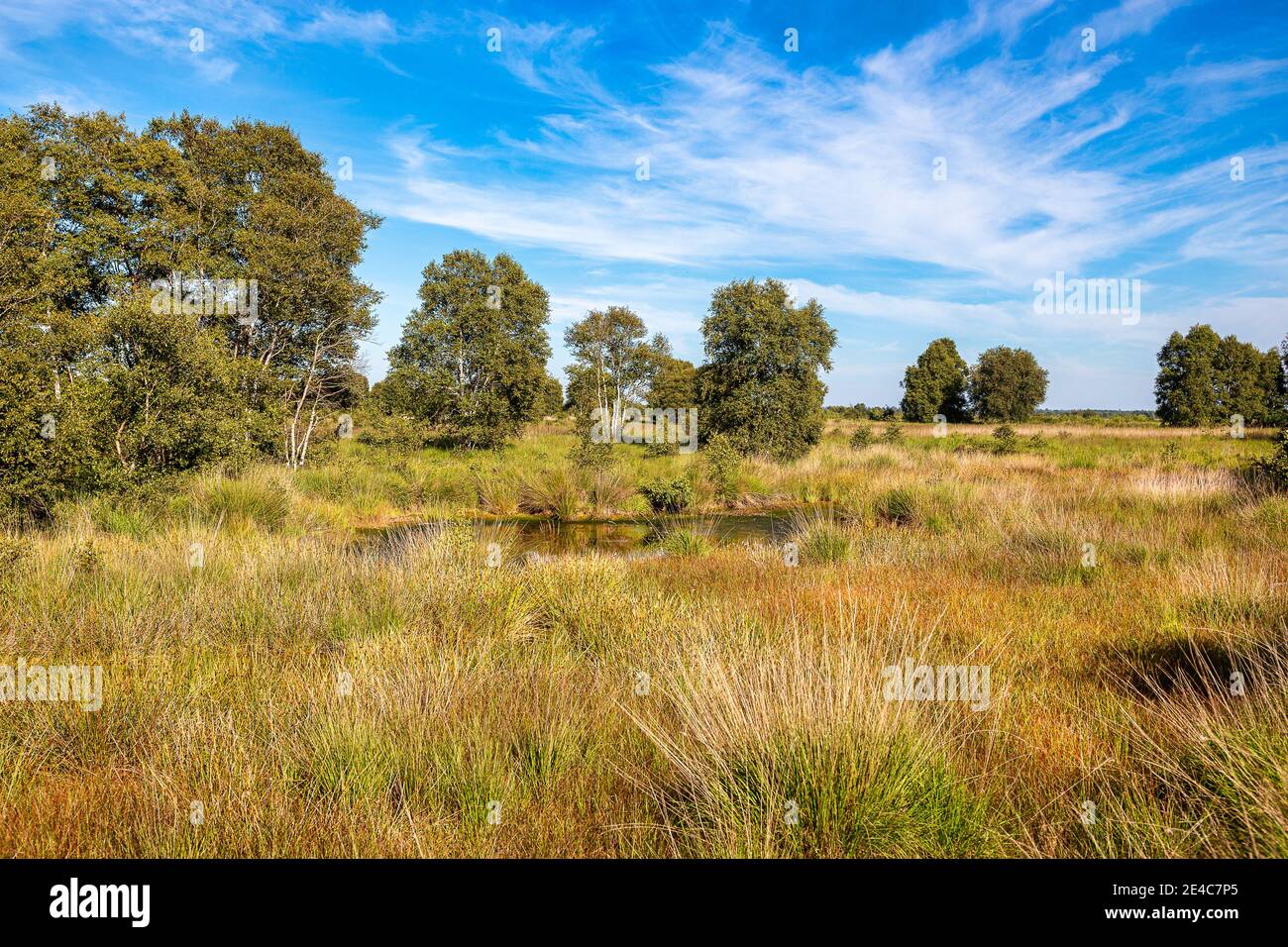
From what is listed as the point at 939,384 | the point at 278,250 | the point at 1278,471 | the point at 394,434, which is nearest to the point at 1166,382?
the point at 939,384

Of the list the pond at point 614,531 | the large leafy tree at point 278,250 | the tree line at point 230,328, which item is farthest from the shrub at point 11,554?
the large leafy tree at point 278,250

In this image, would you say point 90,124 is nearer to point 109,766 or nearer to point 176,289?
point 176,289

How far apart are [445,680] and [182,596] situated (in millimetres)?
3657

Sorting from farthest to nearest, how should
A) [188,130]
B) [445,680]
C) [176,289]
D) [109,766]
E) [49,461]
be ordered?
[188,130]
[176,289]
[49,461]
[445,680]
[109,766]

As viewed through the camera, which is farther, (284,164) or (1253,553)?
(284,164)

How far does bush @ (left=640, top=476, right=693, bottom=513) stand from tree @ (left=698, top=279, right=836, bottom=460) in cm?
659

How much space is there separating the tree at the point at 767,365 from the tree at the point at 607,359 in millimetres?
19606

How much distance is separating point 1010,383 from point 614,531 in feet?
188

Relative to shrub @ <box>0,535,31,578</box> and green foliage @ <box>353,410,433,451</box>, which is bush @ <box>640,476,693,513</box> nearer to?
green foliage @ <box>353,410,433,451</box>

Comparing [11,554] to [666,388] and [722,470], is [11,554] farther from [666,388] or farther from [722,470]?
[666,388]

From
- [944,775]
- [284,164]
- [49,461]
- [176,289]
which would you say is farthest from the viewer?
[284,164]

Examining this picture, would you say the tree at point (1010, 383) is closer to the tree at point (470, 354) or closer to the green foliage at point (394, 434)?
the tree at point (470, 354)

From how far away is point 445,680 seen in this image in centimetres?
367
